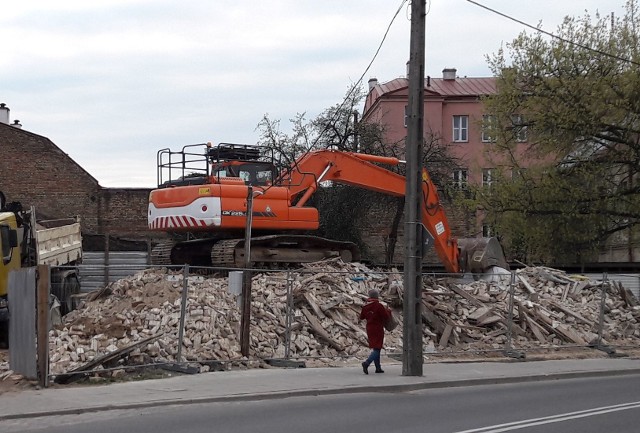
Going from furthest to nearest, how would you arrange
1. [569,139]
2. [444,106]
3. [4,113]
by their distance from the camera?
[444,106], [4,113], [569,139]

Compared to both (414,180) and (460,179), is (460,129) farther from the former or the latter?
(414,180)

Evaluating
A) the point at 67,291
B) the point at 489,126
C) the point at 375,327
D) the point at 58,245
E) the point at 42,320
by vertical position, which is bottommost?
the point at 375,327

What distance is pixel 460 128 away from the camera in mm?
61312

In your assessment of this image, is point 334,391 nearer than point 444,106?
Yes

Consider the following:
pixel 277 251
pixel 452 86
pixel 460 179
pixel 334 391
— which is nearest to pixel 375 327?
pixel 334 391

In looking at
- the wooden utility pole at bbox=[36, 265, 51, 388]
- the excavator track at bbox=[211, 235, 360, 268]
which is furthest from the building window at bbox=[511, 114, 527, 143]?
the wooden utility pole at bbox=[36, 265, 51, 388]

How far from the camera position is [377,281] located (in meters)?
22.8

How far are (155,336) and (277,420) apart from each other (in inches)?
207

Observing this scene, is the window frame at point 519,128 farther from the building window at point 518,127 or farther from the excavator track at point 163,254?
the excavator track at point 163,254

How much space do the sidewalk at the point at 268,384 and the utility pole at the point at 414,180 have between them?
1.29m

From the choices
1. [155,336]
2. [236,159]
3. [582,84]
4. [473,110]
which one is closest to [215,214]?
[236,159]

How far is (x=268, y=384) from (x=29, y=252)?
8049 mm

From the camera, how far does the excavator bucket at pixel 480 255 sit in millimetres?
25453

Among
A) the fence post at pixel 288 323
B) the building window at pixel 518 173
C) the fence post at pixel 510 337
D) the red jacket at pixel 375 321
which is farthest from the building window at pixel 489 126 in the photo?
the red jacket at pixel 375 321
